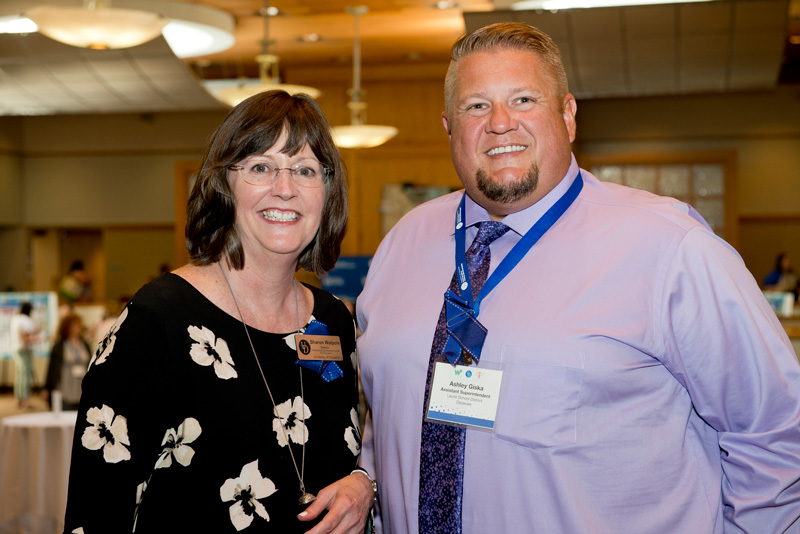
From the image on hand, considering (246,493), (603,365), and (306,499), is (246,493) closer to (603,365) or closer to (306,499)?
(306,499)

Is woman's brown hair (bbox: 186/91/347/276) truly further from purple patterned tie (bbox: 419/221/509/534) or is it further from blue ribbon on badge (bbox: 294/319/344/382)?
purple patterned tie (bbox: 419/221/509/534)

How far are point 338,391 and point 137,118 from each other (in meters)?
13.7

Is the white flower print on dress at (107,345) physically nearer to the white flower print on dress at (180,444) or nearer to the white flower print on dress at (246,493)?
the white flower print on dress at (180,444)

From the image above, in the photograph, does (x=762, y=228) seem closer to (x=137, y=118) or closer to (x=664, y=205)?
(x=137, y=118)

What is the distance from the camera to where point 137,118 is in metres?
14.4

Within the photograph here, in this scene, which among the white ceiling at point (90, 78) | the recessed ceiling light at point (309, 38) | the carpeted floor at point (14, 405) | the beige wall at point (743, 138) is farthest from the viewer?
the beige wall at point (743, 138)

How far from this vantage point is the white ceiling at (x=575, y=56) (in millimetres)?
6270

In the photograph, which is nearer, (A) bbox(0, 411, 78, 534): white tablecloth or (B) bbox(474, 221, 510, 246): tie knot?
(B) bbox(474, 221, 510, 246): tie knot

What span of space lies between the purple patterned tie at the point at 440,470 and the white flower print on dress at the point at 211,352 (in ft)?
1.54

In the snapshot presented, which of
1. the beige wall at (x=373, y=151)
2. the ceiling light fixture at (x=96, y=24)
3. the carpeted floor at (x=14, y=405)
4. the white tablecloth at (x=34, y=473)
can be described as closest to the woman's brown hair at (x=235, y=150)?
the ceiling light fixture at (x=96, y=24)

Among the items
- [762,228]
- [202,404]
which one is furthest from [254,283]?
[762,228]

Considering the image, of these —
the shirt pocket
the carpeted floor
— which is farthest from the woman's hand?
the carpeted floor

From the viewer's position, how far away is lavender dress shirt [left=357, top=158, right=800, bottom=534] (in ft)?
5.27

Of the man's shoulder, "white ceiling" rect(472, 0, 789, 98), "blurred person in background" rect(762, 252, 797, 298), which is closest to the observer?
the man's shoulder
